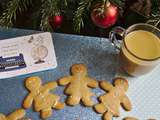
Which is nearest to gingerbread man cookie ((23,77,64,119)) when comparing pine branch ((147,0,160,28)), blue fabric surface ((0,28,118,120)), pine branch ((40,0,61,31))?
blue fabric surface ((0,28,118,120))

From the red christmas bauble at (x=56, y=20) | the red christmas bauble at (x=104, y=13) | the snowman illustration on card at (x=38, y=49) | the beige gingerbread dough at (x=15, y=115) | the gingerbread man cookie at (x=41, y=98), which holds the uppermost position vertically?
the red christmas bauble at (x=104, y=13)

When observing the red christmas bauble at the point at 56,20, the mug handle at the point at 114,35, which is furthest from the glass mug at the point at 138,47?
the red christmas bauble at the point at 56,20

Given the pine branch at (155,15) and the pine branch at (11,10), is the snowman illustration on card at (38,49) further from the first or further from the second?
the pine branch at (155,15)

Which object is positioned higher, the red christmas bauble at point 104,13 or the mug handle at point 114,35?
the red christmas bauble at point 104,13

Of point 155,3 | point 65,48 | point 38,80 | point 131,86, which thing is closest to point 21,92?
point 38,80

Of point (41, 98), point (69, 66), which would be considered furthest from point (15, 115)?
point (69, 66)

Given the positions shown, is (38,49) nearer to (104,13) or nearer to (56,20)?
(56,20)

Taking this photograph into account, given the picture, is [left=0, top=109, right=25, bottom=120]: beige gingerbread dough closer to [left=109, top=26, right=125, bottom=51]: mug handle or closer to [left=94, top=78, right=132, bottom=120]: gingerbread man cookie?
[left=94, top=78, right=132, bottom=120]: gingerbread man cookie
